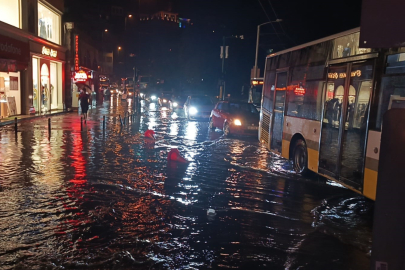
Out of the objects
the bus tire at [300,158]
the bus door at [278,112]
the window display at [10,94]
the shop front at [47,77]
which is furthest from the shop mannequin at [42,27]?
the bus tire at [300,158]

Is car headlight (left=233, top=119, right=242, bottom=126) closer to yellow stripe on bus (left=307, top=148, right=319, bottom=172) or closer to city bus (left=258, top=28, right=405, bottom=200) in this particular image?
city bus (left=258, top=28, right=405, bottom=200)

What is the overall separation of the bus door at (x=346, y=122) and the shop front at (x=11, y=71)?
62.7 feet

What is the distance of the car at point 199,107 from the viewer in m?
30.4

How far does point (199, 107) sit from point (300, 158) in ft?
65.3

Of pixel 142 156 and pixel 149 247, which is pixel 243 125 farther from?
pixel 149 247

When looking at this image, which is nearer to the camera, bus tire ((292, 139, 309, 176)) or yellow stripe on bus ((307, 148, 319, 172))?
yellow stripe on bus ((307, 148, 319, 172))

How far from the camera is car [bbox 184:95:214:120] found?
30375 mm

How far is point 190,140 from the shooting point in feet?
59.7

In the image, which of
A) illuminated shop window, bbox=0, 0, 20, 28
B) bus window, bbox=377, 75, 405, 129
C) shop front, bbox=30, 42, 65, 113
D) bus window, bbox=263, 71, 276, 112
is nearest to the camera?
bus window, bbox=377, 75, 405, 129

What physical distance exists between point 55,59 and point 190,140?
2050 cm

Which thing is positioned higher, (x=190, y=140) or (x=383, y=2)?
(x=383, y=2)

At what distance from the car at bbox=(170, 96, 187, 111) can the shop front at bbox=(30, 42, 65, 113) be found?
11282 mm

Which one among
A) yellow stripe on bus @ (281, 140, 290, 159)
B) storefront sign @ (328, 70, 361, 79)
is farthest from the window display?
storefront sign @ (328, 70, 361, 79)

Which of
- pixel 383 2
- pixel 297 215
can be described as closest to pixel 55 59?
pixel 297 215
